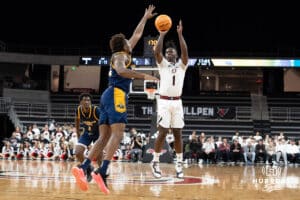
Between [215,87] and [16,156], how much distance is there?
18970mm

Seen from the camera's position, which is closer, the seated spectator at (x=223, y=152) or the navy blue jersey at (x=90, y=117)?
the navy blue jersey at (x=90, y=117)

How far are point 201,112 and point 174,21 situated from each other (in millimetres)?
8693

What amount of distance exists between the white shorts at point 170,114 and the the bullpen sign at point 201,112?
1869 centimetres

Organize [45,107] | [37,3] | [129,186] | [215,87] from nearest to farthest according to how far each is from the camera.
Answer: [129,186] < [45,107] < [37,3] < [215,87]

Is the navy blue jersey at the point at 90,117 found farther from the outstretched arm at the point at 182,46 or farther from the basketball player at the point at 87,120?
the outstretched arm at the point at 182,46

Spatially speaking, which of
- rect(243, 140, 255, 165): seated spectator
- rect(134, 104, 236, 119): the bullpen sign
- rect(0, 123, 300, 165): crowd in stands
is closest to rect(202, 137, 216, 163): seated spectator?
rect(0, 123, 300, 165): crowd in stands

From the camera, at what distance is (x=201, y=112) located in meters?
28.3

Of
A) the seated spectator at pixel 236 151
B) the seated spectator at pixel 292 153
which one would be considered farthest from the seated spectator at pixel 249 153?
the seated spectator at pixel 292 153

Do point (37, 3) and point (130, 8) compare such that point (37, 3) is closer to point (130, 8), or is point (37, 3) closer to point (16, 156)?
point (130, 8)

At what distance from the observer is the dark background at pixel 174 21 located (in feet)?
113

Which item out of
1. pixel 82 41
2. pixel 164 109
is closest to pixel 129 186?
pixel 164 109

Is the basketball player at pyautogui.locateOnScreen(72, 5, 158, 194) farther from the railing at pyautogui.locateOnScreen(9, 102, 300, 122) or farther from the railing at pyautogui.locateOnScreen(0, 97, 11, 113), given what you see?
the railing at pyautogui.locateOnScreen(0, 97, 11, 113)

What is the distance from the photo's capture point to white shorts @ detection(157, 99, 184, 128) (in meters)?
9.10

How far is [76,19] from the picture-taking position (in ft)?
116
